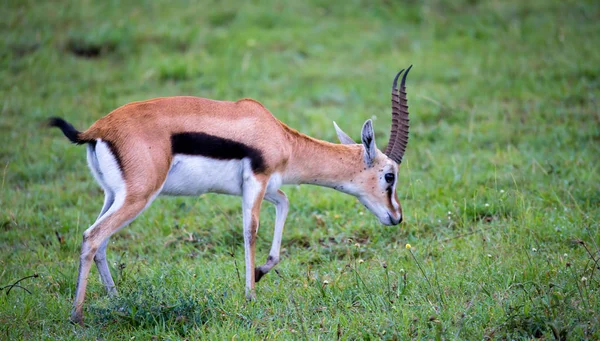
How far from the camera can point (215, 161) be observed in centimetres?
515

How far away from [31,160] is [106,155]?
139 inches

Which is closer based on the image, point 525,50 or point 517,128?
point 517,128

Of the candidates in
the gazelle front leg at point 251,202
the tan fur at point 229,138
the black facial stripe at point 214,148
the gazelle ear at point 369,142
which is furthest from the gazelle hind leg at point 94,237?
the gazelle ear at point 369,142

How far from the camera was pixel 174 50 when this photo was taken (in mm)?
11414

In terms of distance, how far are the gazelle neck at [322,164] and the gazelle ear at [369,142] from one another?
0.22 feet

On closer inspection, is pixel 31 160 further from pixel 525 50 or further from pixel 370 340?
pixel 525 50

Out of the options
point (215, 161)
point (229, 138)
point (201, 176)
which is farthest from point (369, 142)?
point (201, 176)

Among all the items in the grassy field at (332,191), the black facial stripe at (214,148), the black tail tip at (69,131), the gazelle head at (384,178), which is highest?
the black tail tip at (69,131)

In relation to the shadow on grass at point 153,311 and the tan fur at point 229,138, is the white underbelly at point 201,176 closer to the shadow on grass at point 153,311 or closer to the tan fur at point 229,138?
the tan fur at point 229,138

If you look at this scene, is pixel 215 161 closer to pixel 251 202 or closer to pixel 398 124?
pixel 251 202

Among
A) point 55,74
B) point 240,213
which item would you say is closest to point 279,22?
point 55,74

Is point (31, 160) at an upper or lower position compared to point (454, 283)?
lower

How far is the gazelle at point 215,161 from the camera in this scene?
4848 mm

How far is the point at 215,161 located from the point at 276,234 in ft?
2.80
